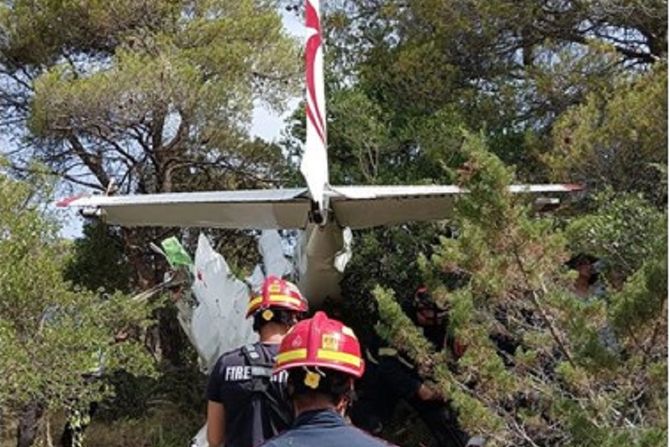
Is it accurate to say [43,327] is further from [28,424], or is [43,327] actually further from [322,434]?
[322,434]

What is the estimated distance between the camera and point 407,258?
28.5 feet

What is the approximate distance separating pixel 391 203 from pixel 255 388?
365 centimetres

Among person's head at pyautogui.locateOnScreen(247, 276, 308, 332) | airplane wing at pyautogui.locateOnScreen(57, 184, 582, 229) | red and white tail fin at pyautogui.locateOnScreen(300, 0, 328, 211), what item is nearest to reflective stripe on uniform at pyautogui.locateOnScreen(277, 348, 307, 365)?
person's head at pyautogui.locateOnScreen(247, 276, 308, 332)

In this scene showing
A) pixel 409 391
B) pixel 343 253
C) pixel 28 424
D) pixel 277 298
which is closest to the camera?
pixel 277 298

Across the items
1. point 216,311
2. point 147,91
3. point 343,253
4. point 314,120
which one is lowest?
point 216,311

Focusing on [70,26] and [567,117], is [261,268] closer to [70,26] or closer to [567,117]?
[567,117]

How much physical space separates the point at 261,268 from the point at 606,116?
3.68 m

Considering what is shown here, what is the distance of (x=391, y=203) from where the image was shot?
6.74m

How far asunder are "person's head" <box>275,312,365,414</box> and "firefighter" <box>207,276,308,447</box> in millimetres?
1101

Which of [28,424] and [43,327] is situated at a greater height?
[43,327]

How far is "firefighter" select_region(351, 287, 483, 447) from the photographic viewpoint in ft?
20.4

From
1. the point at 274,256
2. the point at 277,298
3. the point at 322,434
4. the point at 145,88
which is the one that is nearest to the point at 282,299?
the point at 277,298

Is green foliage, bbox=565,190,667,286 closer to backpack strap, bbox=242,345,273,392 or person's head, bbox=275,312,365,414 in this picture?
backpack strap, bbox=242,345,273,392

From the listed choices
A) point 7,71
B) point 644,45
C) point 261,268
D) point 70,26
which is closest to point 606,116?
point 644,45
